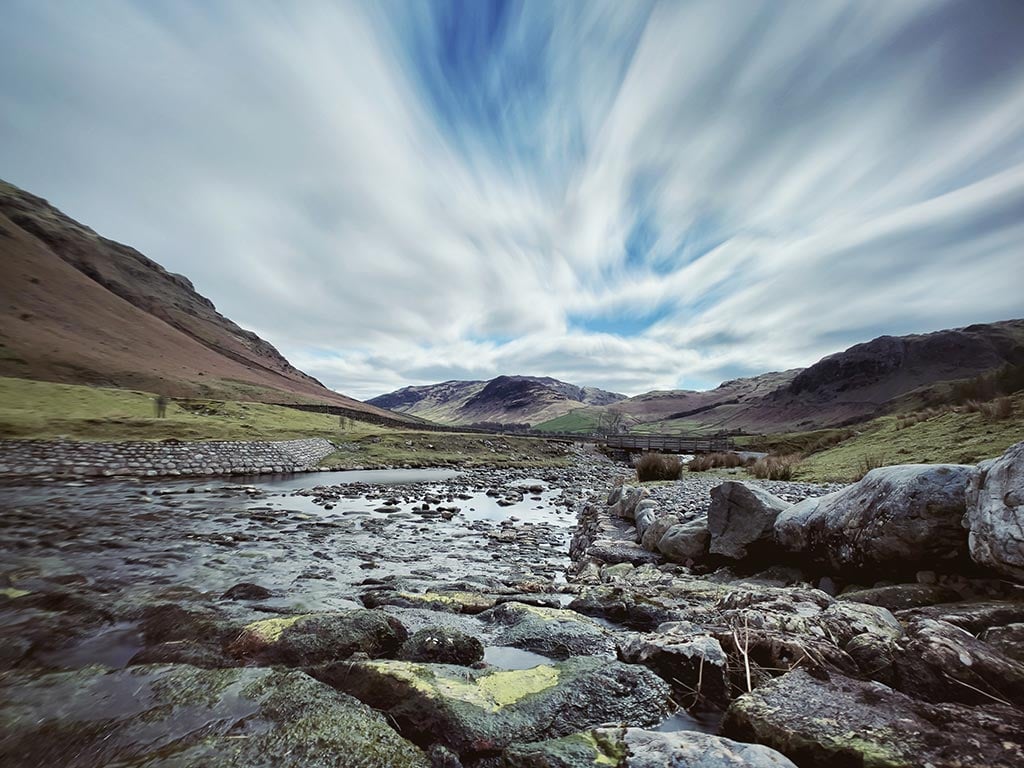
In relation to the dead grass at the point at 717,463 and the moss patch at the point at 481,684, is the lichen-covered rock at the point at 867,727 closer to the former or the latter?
the moss patch at the point at 481,684

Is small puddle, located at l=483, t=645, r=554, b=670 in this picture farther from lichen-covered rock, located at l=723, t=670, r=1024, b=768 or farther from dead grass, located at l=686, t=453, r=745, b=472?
dead grass, located at l=686, t=453, r=745, b=472

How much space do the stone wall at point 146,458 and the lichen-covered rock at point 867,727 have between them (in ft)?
119

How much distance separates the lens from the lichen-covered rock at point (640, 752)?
2879mm

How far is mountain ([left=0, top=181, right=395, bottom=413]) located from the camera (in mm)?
73250

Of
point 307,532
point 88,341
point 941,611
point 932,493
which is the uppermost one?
point 88,341

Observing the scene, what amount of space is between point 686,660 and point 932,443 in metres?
17.4

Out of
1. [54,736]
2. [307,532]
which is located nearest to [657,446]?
[307,532]

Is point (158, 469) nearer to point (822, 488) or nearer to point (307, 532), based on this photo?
point (307, 532)

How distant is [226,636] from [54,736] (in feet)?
6.58

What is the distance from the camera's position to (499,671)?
4.95 metres

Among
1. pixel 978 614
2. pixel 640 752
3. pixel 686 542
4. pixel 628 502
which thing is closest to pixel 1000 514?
pixel 978 614

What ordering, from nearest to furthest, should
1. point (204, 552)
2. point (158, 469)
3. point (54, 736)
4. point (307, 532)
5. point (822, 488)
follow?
point (54, 736) → point (204, 552) → point (822, 488) → point (307, 532) → point (158, 469)

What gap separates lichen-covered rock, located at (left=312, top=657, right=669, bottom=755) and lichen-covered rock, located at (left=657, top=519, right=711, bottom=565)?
591cm

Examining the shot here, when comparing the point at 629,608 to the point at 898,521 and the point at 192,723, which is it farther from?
the point at 192,723
